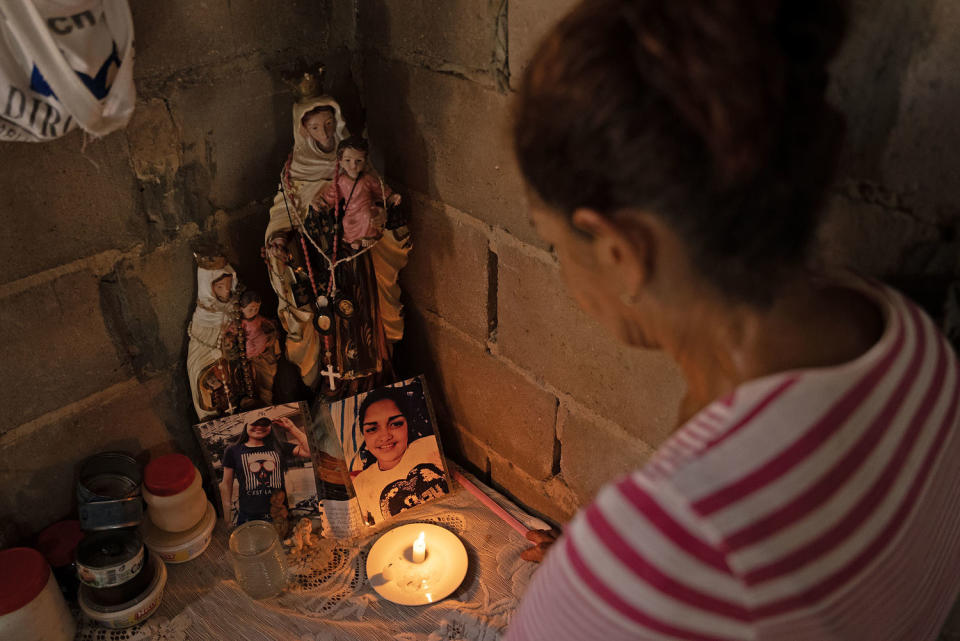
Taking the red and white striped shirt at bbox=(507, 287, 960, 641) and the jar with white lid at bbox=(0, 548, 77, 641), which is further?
the jar with white lid at bbox=(0, 548, 77, 641)

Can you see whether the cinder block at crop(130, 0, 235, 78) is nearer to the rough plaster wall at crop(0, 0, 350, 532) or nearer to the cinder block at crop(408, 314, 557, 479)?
the rough plaster wall at crop(0, 0, 350, 532)

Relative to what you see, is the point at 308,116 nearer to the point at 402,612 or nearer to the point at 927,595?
the point at 402,612

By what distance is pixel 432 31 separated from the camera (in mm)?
Answer: 1362

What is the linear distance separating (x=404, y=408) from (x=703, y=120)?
1.20 meters

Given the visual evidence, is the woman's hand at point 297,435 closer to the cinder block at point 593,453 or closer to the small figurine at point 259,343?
the small figurine at point 259,343

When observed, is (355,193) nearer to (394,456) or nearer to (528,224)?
(528,224)

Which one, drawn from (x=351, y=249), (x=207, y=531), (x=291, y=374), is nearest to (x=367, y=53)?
(x=351, y=249)

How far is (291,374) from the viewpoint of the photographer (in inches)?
66.0

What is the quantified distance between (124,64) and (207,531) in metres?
0.96

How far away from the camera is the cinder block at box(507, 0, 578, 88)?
1.13m

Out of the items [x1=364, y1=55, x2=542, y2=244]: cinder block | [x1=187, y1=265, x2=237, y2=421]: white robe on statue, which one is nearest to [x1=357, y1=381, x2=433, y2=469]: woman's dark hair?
[x1=187, y1=265, x2=237, y2=421]: white robe on statue

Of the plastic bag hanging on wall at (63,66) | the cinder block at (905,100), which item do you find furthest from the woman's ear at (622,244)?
the plastic bag hanging on wall at (63,66)

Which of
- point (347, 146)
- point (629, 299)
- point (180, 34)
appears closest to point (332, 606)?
point (347, 146)

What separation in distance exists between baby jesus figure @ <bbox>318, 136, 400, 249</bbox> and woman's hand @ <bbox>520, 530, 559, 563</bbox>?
2.37ft
